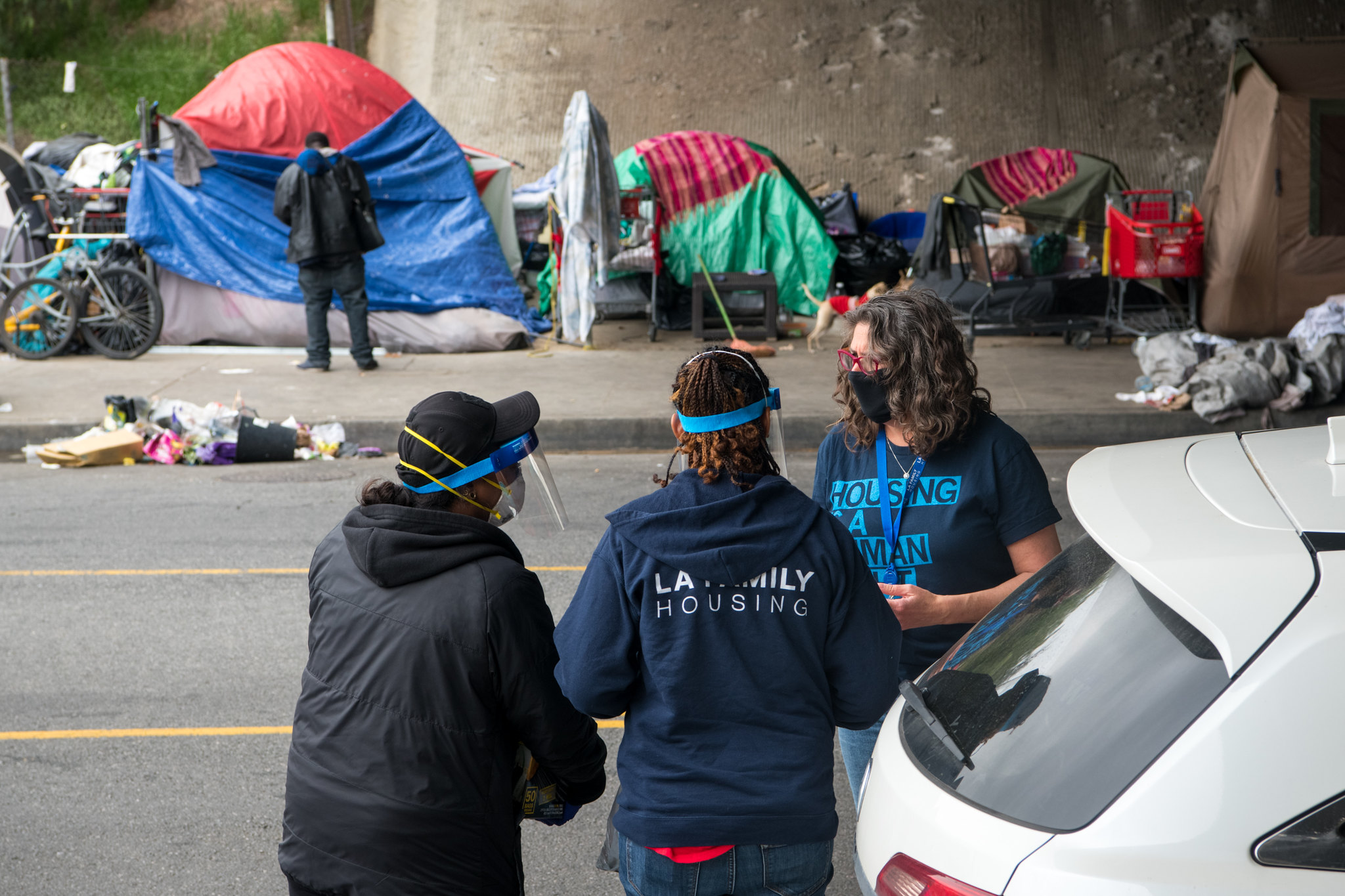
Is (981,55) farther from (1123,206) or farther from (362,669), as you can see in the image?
(362,669)

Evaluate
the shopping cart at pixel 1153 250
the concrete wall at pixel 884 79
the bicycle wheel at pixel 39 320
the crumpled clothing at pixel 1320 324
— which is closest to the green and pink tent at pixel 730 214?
the shopping cart at pixel 1153 250

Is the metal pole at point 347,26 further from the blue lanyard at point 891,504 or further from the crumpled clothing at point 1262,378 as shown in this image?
the blue lanyard at point 891,504

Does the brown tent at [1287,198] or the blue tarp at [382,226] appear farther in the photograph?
the blue tarp at [382,226]

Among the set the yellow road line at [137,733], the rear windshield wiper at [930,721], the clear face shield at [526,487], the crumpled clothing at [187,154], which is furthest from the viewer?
the crumpled clothing at [187,154]

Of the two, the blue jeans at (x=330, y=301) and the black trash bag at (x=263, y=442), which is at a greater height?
the blue jeans at (x=330, y=301)

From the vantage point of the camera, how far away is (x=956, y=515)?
2.70 metres

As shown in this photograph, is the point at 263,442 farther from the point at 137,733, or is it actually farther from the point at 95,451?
the point at 137,733

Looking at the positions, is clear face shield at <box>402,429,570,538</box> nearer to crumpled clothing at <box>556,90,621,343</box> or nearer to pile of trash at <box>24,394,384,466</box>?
pile of trash at <box>24,394,384,466</box>

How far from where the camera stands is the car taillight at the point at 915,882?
1.65 meters

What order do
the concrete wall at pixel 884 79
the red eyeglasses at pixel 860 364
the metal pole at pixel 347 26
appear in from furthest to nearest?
the metal pole at pixel 347 26 → the concrete wall at pixel 884 79 → the red eyeglasses at pixel 860 364

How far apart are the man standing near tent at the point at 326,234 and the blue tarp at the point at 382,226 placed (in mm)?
1331

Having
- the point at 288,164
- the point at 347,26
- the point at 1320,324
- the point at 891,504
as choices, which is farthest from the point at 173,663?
the point at 347,26

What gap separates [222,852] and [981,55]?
20.5m

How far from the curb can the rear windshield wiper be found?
696 centimetres
